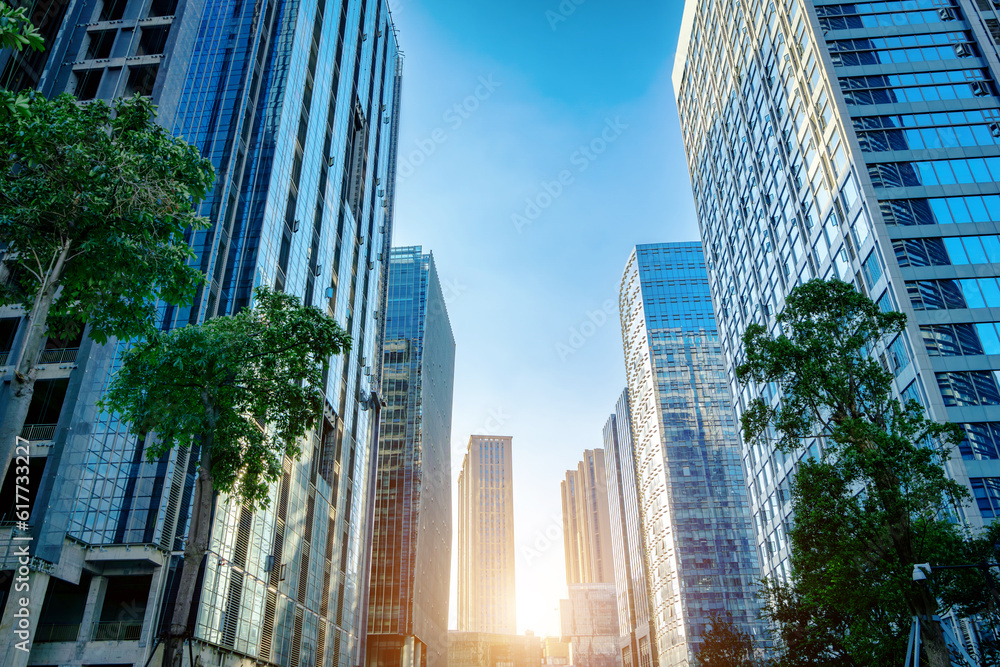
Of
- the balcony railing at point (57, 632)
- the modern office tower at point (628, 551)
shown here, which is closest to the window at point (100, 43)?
the balcony railing at point (57, 632)

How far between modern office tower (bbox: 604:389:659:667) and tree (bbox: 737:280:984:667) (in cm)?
11595

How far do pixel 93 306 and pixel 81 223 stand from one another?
6.33ft

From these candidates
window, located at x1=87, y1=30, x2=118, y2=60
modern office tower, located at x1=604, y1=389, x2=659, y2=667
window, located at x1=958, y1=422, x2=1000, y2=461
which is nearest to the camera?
window, located at x1=958, y1=422, x2=1000, y2=461

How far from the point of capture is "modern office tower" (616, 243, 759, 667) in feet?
348

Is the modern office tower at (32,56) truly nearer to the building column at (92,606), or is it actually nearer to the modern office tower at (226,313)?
the modern office tower at (226,313)

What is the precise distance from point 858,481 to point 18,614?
2876 centimetres

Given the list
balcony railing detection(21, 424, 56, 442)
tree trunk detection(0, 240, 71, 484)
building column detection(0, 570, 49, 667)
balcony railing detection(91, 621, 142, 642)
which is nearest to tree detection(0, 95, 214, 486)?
tree trunk detection(0, 240, 71, 484)

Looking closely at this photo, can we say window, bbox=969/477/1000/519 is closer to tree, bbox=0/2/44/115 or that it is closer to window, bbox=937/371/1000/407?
window, bbox=937/371/1000/407

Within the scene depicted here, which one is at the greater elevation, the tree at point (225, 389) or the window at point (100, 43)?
the window at point (100, 43)

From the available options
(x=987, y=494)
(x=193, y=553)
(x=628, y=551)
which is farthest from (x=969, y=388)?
Answer: (x=628, y=551)

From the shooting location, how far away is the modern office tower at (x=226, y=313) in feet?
111

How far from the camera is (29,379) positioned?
1337 centimetres

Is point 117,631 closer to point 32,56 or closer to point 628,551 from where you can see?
point 32,56

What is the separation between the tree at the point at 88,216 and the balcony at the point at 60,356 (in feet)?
76.9
